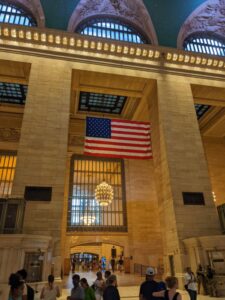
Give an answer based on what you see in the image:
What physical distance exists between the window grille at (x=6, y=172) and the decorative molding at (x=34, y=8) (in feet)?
31.5

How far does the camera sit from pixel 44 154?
967 cm

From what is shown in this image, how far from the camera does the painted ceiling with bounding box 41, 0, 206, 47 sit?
13234 mm

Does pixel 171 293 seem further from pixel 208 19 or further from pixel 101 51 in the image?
pixel 208 19

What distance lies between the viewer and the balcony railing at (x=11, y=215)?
288 inches

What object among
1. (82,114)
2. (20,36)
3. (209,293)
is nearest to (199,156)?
(209,293)

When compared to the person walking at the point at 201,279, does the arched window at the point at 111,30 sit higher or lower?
higher

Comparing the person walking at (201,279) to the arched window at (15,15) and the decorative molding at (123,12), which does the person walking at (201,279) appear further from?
the arched window at (15,15)

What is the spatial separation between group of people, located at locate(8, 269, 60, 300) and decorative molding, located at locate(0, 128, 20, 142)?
47.2 feet

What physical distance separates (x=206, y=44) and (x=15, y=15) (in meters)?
11.8

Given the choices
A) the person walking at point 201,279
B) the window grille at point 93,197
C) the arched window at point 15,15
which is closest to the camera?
the person walking at point 201,279

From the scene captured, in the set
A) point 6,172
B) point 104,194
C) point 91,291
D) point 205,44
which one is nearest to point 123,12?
point 205,44

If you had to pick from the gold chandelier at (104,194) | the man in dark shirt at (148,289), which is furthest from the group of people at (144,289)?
the gold chandelier at (104,194)

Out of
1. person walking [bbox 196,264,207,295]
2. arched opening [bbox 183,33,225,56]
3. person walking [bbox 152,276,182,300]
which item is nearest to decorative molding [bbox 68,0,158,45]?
arched opening [bbox 183,33,225,56]

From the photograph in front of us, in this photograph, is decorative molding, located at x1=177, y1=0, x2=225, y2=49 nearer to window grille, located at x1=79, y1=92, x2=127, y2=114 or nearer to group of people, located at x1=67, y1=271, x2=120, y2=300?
window grille, located at x1=79, y1=92, x2=127, y2=114
